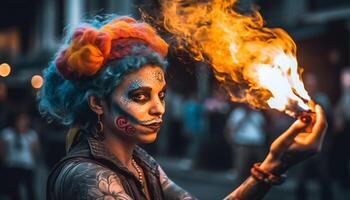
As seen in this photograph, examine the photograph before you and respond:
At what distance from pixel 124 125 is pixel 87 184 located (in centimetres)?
33

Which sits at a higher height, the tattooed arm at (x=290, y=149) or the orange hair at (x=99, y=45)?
the orange hair at (x=99, y=45)

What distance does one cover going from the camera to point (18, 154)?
27.8 ft

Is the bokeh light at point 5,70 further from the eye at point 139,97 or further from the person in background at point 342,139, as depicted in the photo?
the eye at point 139,97

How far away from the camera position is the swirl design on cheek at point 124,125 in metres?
2.58

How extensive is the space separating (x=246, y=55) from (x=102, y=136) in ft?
2.66

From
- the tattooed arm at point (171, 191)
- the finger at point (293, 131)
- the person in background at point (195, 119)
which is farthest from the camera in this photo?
the person in background at point (195, 119)

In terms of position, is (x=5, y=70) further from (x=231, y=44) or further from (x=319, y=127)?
(x=319, y=127)

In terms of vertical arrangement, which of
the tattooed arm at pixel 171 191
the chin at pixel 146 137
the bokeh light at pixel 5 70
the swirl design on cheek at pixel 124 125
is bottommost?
the bokeh light at pixel 5 70

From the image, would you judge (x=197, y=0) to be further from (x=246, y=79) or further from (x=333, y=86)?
(x=333, y=86)

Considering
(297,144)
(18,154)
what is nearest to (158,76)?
(297,144)

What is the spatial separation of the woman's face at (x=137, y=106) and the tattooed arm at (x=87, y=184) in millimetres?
227

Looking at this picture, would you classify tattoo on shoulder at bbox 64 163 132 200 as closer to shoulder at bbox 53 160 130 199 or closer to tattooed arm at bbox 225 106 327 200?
shoulder at bbox 53 160 130 199

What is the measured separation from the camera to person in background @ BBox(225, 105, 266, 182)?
9.76m

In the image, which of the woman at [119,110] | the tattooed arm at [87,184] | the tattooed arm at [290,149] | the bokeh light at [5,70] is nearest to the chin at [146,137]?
the woman at [119,110]
